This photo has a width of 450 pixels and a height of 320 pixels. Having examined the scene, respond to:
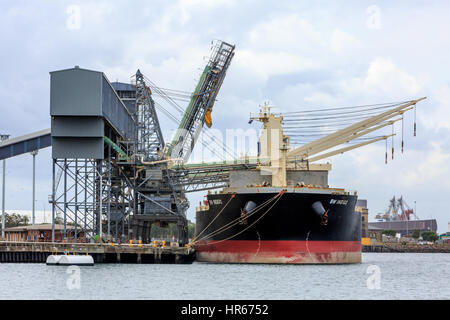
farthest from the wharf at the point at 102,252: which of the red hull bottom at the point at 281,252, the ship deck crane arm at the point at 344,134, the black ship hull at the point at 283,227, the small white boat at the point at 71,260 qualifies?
the ship deck crane arm at the point at 344,134

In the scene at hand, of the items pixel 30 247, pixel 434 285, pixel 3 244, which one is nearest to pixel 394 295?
pixel 434 285

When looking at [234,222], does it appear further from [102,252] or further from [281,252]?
[102,252]

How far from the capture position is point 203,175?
6138 cm

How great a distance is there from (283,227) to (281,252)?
156 cm

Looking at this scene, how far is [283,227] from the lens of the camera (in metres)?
45.2

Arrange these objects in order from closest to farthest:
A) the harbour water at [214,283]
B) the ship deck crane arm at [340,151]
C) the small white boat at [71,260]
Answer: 1. the harbour water at [214,283]
2. the small white boat at [71,260]
3. the ship deck crane arm at [340,151]

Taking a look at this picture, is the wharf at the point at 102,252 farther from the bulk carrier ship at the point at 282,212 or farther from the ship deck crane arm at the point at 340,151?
the ship deck crane arm at the point at 340,151

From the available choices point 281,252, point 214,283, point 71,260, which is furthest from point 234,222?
point 214,283

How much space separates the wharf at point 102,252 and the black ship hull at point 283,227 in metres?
3.30

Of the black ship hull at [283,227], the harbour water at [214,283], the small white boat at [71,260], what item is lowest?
the harbour water at [214,283]

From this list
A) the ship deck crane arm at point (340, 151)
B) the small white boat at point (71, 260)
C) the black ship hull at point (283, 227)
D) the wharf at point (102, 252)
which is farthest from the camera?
the ship deck crane arm at point (340, 151)

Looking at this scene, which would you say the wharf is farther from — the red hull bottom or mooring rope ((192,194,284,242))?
the red hull bottom

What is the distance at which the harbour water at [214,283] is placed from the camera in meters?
30.0

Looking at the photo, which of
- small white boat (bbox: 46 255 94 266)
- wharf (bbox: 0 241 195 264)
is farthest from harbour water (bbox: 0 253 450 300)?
wharf (bbox: 0 241 195 264)
